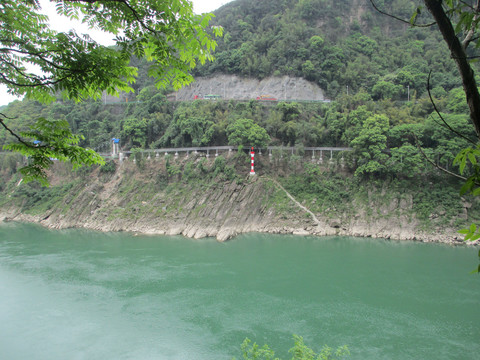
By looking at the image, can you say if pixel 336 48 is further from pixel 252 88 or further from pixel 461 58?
pixel 461 58

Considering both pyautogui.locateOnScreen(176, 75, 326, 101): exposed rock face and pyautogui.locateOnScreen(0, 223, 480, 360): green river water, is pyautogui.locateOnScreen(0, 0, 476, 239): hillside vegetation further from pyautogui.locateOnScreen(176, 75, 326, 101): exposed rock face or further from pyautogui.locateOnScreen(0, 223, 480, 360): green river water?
pyautogui.locateOnScreen(0, 223, 480, 360): green river water

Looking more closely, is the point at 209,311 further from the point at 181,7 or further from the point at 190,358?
the point at 181,7

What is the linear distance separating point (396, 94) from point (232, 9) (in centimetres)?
2265

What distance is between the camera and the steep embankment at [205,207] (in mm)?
18141

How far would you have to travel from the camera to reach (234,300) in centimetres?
1070

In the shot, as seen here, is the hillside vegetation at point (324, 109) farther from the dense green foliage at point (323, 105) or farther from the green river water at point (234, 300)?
the green river water at point (234, 300)

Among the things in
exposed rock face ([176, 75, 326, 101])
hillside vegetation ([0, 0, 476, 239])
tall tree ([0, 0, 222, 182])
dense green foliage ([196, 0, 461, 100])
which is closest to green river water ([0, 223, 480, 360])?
hillside vegetation ([0, 0, 476, 239])

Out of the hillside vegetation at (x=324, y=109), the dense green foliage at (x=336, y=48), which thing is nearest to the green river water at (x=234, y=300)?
the hillside vegetation at (x=324, y=109)

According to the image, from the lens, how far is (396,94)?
2495 cm

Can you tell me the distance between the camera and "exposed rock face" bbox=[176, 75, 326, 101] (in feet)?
94.0

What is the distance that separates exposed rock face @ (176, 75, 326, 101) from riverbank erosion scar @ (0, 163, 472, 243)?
1096 centimetres

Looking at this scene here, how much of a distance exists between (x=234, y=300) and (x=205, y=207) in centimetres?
982

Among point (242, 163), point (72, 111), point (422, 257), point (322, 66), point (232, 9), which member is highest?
point (232, 9)

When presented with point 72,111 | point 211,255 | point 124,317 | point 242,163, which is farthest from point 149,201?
point 72,111
